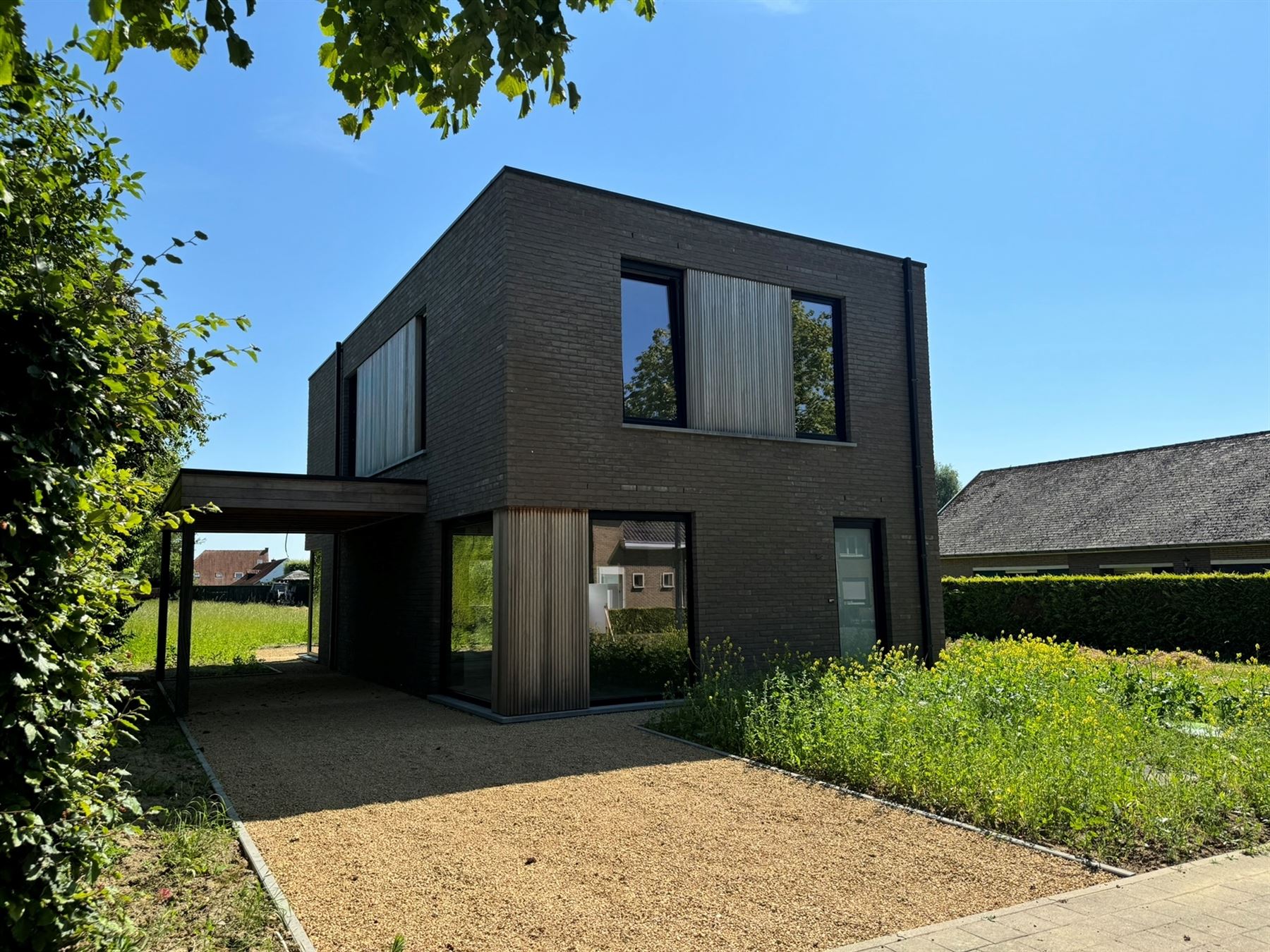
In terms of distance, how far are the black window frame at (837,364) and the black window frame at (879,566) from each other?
117 centimetres

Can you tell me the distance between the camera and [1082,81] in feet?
25.1

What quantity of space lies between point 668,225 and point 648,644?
519 centimetres

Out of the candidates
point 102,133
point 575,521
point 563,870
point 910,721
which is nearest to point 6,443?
point 102,133

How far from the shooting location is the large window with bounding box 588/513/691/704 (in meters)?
9.50

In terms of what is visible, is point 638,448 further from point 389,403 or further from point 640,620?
point 389,403

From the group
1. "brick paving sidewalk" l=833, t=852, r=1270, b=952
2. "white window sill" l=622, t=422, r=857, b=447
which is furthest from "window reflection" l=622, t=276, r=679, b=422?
"brick paving sidewalk" l=833, t=852, r=1270, b=952

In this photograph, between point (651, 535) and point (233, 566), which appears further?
point (233, 566)

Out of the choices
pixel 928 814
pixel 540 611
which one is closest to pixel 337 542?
pixel 540 611

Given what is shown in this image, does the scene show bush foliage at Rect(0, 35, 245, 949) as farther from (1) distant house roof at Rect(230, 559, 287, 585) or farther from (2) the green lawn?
(1) distant house roof at Rect(230, 559, 287, 585)

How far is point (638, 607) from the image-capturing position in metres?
9.71

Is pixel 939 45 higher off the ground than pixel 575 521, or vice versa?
pixel 939 45

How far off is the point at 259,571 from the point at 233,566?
5588 mm

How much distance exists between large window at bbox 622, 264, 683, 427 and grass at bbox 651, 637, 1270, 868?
3266 millimetres

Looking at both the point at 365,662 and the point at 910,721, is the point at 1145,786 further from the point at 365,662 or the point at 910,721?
the point at 365,662
